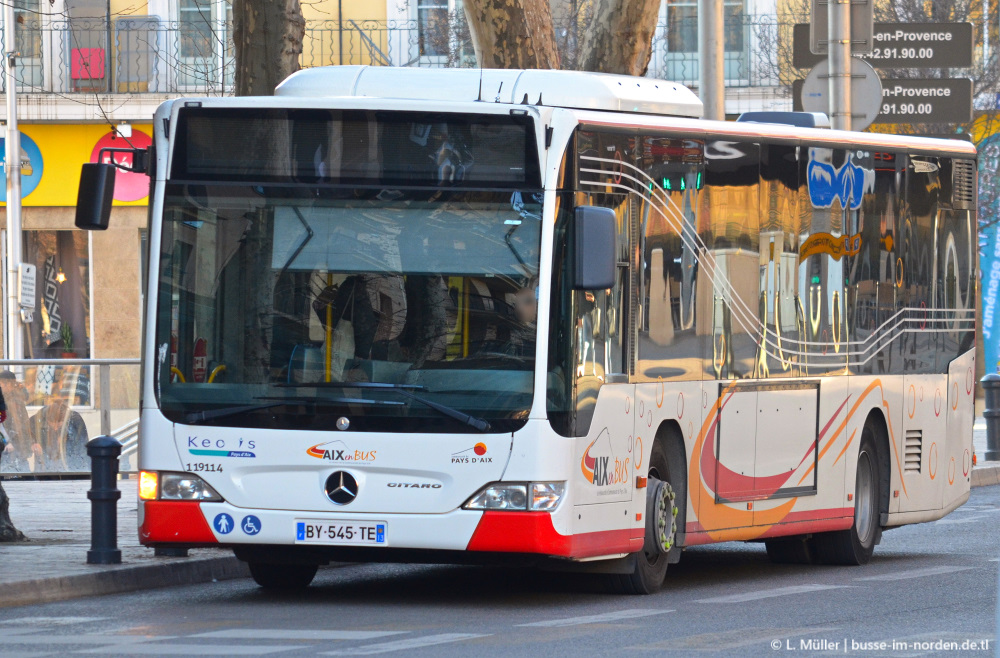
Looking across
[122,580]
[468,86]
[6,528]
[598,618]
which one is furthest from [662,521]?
[6,528]

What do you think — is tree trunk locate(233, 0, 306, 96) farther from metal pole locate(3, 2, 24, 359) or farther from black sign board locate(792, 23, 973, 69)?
metal pole locate(3, 2, 24, 359)

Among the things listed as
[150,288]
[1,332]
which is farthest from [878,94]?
[1,332]

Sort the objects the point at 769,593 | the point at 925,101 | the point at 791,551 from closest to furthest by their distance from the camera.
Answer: the point at 769,593 → the point at 791,551 → the point at 925,101

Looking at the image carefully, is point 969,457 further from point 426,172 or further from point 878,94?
point 426,172

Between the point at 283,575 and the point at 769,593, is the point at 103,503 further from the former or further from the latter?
the point at 769,593

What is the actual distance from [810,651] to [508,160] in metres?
3.23

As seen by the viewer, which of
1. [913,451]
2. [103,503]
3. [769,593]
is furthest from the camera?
[913,451]

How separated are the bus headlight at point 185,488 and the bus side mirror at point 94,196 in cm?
140

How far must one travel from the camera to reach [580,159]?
1073 cm

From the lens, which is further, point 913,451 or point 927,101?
point 927,101

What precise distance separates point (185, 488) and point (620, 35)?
27.7ft

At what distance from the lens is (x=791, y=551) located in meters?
14.3

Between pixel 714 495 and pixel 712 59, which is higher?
pixel 712 59

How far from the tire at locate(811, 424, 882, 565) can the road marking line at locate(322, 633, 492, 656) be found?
5.10m
